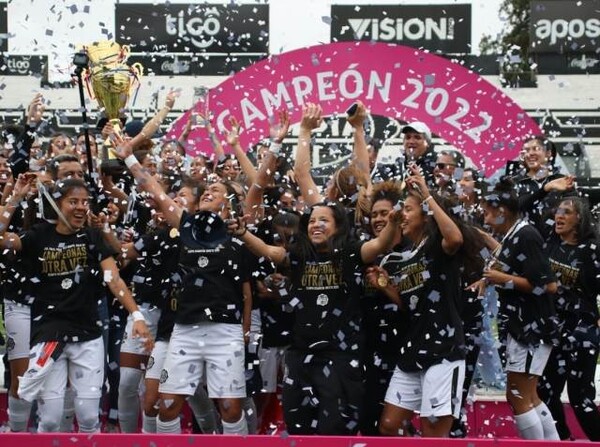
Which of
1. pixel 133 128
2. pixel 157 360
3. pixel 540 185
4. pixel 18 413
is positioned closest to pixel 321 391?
pixel 157 360

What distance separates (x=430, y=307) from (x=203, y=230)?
1.31 m

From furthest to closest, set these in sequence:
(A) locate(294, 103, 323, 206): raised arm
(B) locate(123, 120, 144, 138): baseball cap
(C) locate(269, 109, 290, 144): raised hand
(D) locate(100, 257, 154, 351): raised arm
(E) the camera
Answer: (B) locate(123, 120, 144, 138): baseball cap, (E) the camera, (C) locate(269, 109, 290, 144): raised hand, (A) locate(294, 103, 323, 206): raised arm, (D) locate(100, 257, 154, 351): raised arm

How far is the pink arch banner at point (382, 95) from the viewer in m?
9.41

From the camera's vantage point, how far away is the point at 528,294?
22.6 ft

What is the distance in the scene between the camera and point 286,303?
24.3ft

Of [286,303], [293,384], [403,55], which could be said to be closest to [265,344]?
[286,303]

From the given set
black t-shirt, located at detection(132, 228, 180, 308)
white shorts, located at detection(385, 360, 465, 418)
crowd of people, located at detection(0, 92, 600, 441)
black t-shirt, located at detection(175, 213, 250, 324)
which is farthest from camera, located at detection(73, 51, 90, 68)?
white shorts, located at detection(385, 360, 465, 418)

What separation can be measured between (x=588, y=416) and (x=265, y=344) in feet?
6.31

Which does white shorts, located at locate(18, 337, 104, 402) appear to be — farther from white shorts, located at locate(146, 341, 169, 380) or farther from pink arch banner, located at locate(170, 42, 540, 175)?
pink arch banner, located at locate(170, 42, 540, 175)

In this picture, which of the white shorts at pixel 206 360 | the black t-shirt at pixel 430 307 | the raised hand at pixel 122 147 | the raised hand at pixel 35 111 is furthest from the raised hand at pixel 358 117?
the raised hand at pixel 35 111

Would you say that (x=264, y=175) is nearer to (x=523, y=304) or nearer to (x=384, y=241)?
(x=384, y=241)

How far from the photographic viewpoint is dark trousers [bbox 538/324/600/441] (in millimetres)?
7305

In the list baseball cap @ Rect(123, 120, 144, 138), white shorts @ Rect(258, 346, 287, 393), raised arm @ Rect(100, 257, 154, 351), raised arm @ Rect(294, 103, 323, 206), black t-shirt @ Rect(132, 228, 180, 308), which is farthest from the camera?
baseball cap @ Rect(123, 120, 144, 138)

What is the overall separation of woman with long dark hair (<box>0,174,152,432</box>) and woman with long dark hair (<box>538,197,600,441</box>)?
7.82ft
